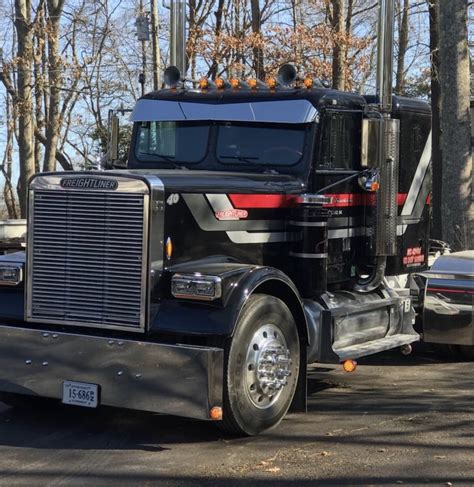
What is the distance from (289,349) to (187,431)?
1.00 m

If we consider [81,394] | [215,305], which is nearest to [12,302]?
[81,394]

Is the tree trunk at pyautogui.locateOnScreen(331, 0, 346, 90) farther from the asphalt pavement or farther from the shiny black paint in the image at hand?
the asphalt pavement

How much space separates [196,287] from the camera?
5.43 meters

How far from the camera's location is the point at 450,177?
12.9 meters

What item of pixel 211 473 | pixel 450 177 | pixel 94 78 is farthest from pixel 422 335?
pixel 94 78

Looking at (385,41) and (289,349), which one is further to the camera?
(385,41)

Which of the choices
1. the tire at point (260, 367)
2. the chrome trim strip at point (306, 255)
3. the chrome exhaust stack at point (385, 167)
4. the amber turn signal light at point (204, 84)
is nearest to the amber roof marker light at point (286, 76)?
the amber turn signal light at point (204, 84)

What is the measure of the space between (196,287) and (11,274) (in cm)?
156

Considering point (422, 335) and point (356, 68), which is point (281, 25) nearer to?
point (356, 68)

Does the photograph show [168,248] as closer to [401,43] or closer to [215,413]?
[215,413]

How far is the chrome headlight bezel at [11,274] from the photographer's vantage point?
6.01 m

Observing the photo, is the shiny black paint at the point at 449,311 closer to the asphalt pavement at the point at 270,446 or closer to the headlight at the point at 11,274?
the asphalt pavement at the point at 270,446

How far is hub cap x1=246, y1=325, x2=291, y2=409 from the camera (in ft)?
18.7

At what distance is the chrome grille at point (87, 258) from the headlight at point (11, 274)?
0.44 ft
